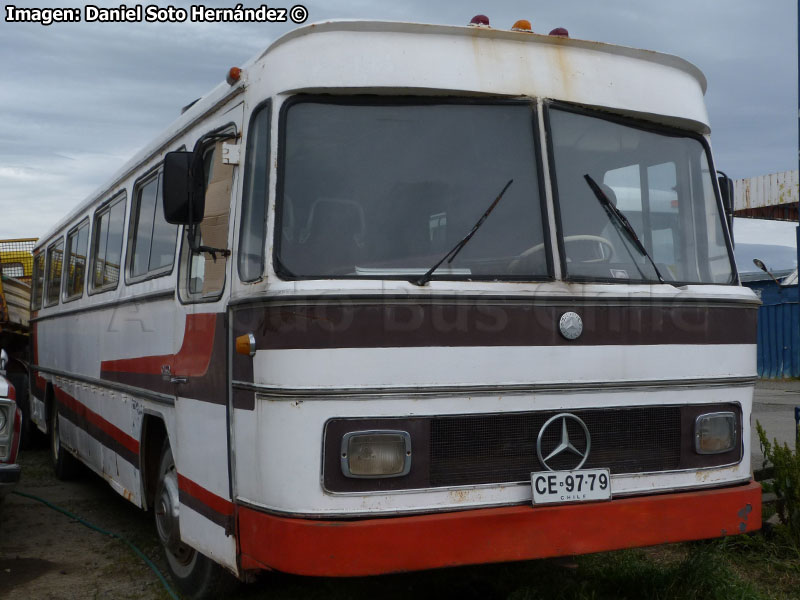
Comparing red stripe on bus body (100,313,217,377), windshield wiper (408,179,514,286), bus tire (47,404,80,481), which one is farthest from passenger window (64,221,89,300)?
windshield wiper (408,179,514,286)

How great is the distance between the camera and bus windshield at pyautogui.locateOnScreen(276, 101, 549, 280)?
382 cm

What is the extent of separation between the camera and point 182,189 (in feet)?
13.7

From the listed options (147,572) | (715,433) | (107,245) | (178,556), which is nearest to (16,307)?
(107,245)

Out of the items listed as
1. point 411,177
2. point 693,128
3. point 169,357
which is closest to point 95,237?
point 169,357

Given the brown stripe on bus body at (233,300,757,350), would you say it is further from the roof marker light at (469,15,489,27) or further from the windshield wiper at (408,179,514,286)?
the roof marker light at (469,15,489,27)

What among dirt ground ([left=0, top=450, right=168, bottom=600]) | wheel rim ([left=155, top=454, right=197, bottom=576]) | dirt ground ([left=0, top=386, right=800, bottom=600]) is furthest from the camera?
dirt ground ([left=0, top=450, right=168, bottom=600])

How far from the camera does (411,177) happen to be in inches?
156

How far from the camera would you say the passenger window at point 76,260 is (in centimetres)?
793

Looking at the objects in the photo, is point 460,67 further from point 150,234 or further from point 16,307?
point 16,307

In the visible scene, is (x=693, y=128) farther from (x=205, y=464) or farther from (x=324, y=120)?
(x=205, y=464)

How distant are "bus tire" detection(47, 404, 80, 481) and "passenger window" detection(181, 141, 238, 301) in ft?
15.7

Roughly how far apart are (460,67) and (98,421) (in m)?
4.28

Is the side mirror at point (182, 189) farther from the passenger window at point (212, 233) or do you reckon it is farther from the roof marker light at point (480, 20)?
the roof marker light at point (480, 20)

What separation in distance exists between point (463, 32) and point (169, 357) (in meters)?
2.31
